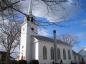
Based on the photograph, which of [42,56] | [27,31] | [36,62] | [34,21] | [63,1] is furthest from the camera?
[27,31]

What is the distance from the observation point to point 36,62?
3706 cm

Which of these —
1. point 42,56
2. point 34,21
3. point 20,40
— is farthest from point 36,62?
point 34,21

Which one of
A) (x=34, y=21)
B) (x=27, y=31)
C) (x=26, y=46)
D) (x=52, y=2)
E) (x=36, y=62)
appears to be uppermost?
(x=52, y=2)

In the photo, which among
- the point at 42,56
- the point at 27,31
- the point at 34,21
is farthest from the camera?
A: the point at 27,31

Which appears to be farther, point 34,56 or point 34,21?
point 34,56

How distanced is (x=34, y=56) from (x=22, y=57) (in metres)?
3.55

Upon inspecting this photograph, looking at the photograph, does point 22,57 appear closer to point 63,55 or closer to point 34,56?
point 34,56

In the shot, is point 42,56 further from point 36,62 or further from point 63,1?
point 63,1

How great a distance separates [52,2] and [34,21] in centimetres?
186

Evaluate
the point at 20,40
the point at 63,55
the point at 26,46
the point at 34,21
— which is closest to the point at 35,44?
the point at 26,46

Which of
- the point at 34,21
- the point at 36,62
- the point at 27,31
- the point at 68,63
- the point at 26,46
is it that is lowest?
the point at 68,63

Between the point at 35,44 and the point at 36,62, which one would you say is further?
the point at 35,44

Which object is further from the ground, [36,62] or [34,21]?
[34,21]

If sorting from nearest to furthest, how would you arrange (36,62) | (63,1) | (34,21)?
(63,1)
(34,21)
(36,62)
